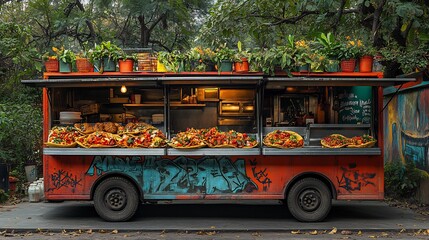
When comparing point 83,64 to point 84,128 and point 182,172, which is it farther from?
point 182,172

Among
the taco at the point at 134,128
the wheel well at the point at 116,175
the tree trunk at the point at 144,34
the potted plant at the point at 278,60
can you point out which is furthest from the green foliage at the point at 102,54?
the tree trunk at the point at 144,34

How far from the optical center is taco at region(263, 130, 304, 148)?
29.6 ft

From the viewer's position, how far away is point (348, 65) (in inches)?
362

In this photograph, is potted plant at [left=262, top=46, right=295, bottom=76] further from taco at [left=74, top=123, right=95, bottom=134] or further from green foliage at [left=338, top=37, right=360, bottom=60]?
taco at [left=74, top=123, right=95, bottom=134]

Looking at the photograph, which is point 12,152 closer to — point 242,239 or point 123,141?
point 123,141

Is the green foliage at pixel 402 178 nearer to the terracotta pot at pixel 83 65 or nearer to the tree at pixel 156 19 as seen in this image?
the terracotta pot at pixel 83 65

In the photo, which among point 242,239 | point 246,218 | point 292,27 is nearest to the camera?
point 242,239

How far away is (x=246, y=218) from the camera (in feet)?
32.1

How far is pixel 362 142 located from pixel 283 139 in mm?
1521

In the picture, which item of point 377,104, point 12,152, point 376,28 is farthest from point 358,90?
point 12,152

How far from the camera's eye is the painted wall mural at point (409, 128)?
436 inches

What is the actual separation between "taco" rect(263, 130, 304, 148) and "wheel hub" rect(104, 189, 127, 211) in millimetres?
2928

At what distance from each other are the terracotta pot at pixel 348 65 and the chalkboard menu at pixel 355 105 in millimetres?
702

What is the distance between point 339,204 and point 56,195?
21.7 feet
